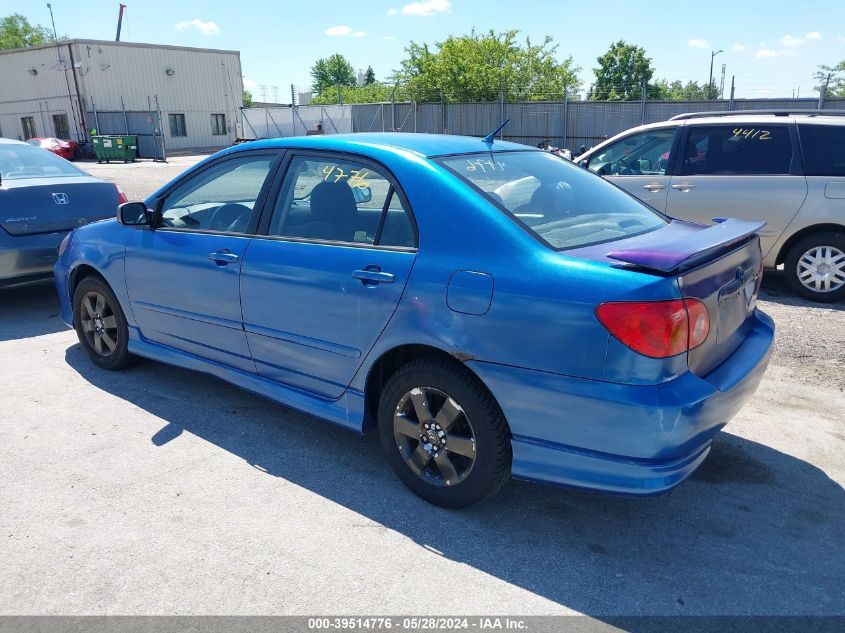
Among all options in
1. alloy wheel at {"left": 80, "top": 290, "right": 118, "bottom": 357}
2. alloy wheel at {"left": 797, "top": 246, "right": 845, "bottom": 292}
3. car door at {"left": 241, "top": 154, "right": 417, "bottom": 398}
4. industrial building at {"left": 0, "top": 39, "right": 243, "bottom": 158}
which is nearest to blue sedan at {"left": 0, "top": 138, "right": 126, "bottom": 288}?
alloy wheel at {"left": 80, "top": 290, "right": 118, "bottom": 357}

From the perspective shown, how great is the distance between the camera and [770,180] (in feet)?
21.9

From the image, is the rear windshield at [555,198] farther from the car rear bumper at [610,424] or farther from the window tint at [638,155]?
the window tint at [638,155]

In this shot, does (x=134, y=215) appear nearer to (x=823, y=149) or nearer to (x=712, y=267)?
(x=712, y=267)

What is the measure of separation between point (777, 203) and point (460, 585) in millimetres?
5581

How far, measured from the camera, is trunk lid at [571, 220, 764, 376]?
258cm

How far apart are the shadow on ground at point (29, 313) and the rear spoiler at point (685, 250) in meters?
5.36

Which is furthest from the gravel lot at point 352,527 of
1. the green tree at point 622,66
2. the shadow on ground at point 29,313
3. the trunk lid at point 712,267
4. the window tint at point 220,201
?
the green tree at point 622,66

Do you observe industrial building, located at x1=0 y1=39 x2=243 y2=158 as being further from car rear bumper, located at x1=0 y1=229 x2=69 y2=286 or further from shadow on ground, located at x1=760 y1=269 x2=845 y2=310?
shadow on ground, located at x1=760 y1=269 x2=845 y2=310

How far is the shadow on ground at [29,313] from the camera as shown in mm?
6062

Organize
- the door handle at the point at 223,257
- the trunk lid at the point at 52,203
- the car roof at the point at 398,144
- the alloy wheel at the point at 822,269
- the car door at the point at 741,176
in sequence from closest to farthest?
the car roof at the point at 398,144 → the door handle at the point at 223,257 → the trunk lid at the point at 52,203 → the alloy wheel at the point at 822,269 → the car door at the point at 741,176

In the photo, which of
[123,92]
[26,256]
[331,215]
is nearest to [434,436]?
[331,215]

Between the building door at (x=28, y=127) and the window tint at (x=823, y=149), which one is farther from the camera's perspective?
the building door at (x=28, y=127)

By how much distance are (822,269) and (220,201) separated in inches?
217

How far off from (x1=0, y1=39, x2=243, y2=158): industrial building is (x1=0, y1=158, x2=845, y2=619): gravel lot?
33529 millimetres
